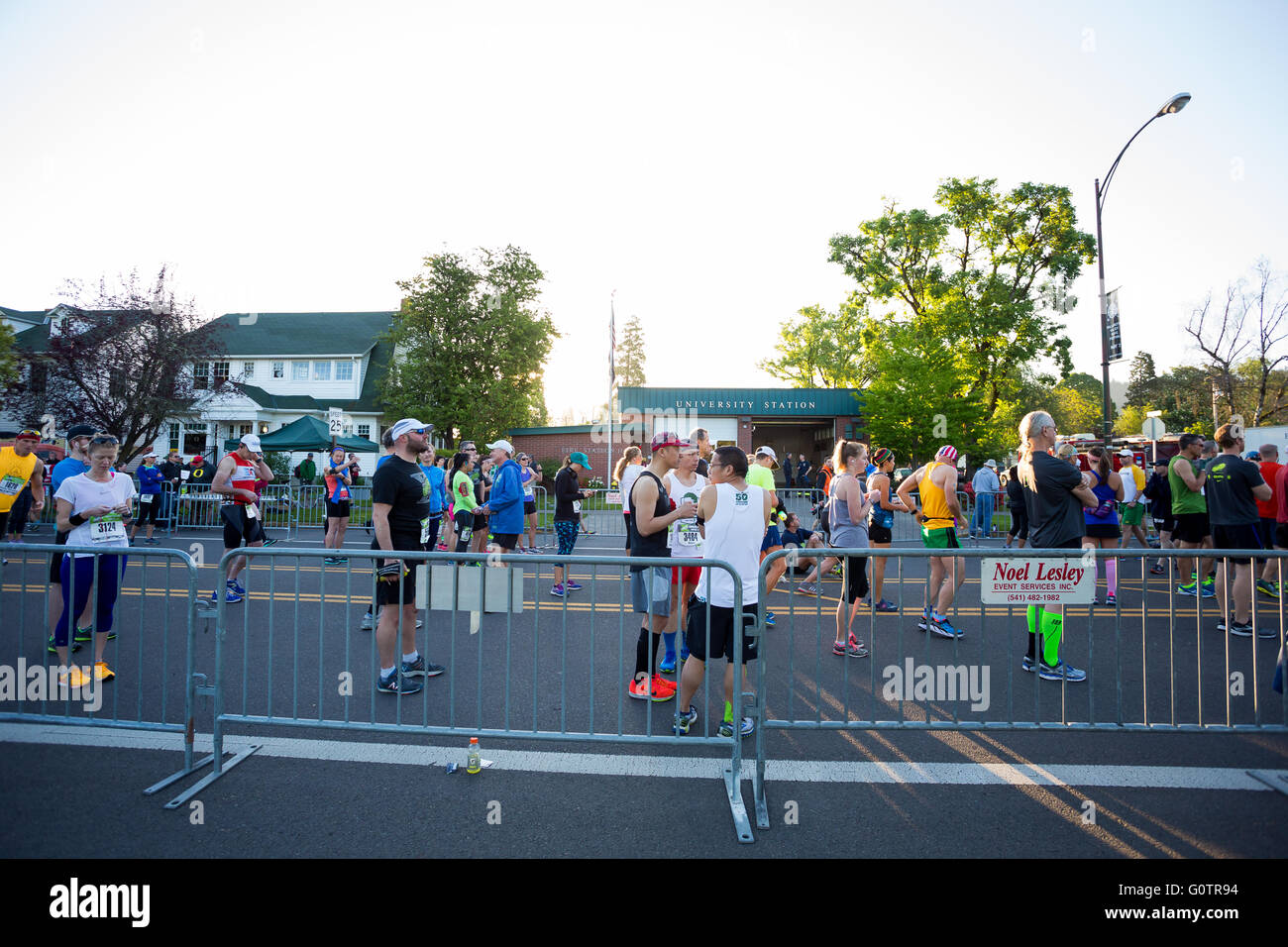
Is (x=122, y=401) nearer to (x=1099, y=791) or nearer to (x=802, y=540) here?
(x=802, y=540)

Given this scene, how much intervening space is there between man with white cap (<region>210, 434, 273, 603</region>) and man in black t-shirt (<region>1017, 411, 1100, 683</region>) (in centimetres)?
832

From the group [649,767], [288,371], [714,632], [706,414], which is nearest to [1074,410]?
[706,414]

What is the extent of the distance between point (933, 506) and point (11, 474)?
1091 centimetres

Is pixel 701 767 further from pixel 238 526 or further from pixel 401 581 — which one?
pixel 238 526

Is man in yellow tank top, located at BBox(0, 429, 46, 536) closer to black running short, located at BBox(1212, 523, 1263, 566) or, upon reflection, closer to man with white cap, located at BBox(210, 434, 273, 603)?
man with white cap, located at BBox(210, 434, 273, 603)

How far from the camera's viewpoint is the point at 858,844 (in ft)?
9.96

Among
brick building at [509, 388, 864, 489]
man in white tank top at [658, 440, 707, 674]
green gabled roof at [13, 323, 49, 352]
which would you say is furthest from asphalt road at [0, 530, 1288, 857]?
green gabled roof at [13, 323, 49, 352]

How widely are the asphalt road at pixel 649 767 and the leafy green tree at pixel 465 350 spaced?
106 ft

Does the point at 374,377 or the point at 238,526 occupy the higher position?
the point at 374,377

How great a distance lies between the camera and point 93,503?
211 inches

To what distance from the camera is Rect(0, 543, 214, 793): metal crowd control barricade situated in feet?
13.0

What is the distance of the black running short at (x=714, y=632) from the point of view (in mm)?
4023
